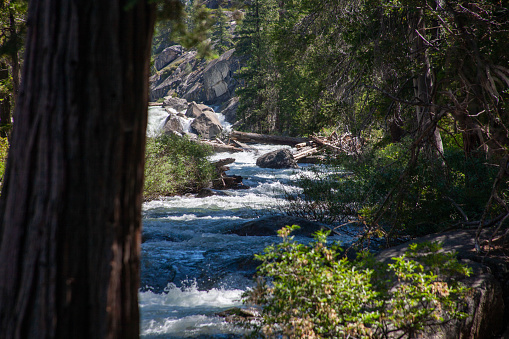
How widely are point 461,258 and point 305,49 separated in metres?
8.33

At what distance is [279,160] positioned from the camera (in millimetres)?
19266

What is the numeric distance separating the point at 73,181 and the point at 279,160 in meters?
17.7

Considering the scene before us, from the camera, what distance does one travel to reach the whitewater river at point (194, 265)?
469 centimetres

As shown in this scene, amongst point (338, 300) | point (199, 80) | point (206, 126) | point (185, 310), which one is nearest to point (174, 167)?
point (185, 310)

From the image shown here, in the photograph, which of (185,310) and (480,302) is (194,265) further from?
(480,302)

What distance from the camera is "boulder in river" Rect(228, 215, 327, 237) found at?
8008mm

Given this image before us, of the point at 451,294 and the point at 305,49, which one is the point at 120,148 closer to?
the point at 451,294

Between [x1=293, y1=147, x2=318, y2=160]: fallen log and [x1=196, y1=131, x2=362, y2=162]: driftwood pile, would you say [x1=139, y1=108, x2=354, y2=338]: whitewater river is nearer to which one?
[x1=293, y1=147, x2=318, y2=160]: fallen log

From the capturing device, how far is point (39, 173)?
169 centimetres

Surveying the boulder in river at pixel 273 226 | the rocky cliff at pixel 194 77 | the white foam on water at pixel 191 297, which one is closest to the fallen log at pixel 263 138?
the boulder in river at pixel 273 226

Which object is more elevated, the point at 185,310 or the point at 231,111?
the point at 231,111

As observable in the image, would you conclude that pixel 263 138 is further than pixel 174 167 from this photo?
Yes

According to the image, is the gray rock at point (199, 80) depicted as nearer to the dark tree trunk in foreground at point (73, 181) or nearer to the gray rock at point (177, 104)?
the gray rock at point (177, 104)

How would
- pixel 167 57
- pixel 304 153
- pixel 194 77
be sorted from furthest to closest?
pixel 167 57 → pixel 194 77 → pixel 304 153
